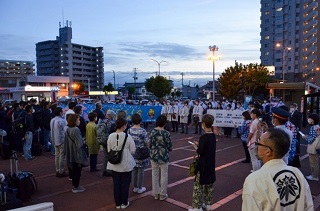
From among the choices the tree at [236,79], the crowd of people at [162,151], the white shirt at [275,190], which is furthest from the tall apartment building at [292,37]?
the white shirt at [275,190]

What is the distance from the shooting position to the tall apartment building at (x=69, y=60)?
112125 mm

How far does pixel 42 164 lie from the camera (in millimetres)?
10086

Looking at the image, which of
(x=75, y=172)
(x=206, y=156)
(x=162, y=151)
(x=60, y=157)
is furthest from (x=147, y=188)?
(x=60, y=157)

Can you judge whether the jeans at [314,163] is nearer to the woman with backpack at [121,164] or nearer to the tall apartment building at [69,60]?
the woman with backpack at [121,164]

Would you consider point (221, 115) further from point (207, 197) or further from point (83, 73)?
point (83, 73)

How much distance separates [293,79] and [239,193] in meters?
91.6

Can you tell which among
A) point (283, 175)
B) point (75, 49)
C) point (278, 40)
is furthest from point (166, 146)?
point (75, 49)

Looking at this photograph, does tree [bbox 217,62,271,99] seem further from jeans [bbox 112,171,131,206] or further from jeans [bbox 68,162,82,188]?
jeans [bbox 112,171,131,206]

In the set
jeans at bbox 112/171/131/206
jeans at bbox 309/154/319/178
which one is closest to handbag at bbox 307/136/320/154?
jeans at bbox 309/154/319/178

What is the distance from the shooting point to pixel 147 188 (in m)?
7.27

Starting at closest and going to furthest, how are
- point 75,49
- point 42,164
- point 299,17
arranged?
point 42,164
point 299,17
point 75,49

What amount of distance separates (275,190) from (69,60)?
11758 centimetres

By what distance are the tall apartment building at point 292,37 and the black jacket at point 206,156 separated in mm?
69044

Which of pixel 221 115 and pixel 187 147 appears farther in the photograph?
pixel 221 115
